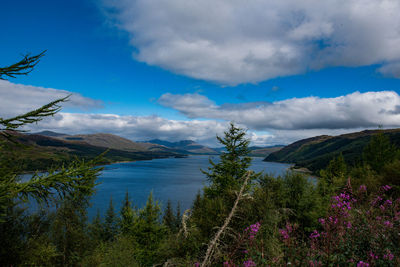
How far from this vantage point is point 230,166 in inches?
860

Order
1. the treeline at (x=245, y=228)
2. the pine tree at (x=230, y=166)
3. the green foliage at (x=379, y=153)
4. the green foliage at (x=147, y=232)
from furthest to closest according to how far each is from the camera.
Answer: the green foliage at (x=379, y=153)
the green foliage at (x=147, y=232)
the pine tree at (x=230, y=166)
the treeline at (x=245, y=228)

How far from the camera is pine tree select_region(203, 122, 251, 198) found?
830 inches

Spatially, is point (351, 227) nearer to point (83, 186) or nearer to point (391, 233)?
point (391, 233)

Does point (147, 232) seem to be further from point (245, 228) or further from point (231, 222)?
point (245, 228)

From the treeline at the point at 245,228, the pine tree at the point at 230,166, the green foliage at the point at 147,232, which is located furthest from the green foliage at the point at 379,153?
the green foliage at the point at 147,232

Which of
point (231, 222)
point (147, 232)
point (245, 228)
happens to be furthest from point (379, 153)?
point (245, 228)

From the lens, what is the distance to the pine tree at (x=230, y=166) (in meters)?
21.1

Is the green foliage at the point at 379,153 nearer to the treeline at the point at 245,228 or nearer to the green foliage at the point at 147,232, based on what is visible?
the treeline at the point at 245,228

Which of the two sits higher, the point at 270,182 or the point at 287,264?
the point at 287,264

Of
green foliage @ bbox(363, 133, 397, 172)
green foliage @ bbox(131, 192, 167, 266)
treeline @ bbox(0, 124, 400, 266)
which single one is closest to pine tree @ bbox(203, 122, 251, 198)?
treeline @ bbox(0, 124, 400, 266)

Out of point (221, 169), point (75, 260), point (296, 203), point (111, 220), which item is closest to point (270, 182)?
point (296, 203)

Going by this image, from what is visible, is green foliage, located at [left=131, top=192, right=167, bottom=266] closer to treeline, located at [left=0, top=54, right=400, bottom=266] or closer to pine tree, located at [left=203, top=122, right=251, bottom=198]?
treeline, located at [left=0, top=54, right=400, bottom=266]

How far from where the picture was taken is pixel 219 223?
1258 cm

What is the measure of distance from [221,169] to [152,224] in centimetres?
1206
